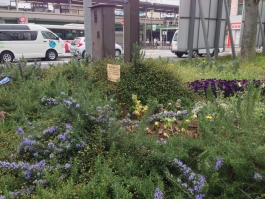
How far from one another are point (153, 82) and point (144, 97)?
263 mm

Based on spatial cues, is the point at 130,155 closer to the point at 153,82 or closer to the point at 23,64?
the point at 153,82

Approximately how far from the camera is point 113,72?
3916 mm

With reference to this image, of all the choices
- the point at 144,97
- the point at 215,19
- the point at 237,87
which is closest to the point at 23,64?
the point at 144,97

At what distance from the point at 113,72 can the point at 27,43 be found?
47.6 ft

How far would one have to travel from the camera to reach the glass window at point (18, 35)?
618 inches

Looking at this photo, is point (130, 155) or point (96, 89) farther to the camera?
point (96, 89)

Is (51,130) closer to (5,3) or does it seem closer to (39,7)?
(5,3)

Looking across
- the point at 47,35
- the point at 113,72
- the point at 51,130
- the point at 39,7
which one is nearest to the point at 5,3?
the point at 39,7

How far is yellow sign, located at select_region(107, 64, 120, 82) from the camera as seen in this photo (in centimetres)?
382

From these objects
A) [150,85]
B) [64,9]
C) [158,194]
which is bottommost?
[158,194]

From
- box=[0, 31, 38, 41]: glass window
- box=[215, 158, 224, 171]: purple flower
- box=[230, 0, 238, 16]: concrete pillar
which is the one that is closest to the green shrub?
box=[215, 158, 224, 171]: purple flower

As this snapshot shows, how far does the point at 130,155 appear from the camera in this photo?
7.26 ft

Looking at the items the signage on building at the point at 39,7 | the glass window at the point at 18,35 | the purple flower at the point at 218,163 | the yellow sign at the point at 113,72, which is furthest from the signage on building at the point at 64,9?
the purple flower at the point at 218,163

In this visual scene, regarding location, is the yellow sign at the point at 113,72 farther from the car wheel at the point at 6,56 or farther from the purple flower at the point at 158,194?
the car wheel at the point at 6,56
